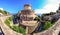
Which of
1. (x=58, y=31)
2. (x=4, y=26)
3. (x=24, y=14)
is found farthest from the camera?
(x=24, y=14)

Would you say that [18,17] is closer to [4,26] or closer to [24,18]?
[24,18]

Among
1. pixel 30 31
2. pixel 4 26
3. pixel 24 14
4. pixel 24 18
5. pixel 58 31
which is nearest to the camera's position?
pixel 58 31

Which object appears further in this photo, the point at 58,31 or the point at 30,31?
the point at 30,31

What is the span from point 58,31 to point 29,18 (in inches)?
389

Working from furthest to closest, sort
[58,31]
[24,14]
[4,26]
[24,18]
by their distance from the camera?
[24,14] → [24,18] → [4,26] → [58,31]

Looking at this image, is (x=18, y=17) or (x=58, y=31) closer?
(x=58, y=31)

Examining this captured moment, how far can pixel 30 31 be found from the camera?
1752 centimetres

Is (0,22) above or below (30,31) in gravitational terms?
above

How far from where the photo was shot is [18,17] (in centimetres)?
2594

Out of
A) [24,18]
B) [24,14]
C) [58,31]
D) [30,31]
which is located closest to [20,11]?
[24,14]

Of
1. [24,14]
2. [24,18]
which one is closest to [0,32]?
[24,18]

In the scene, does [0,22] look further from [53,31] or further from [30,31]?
[53,31]

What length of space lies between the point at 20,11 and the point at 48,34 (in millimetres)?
11947

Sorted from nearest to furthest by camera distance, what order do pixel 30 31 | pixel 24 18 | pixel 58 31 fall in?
pixel 58 31 → pixel 30 31 → pixel 24 18
